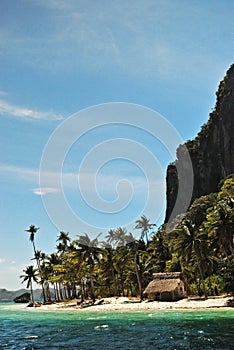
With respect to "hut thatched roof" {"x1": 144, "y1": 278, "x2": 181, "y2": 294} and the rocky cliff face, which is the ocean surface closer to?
"hut thatched roof" {"x1": 144, "y1": 278, "x2": 181, "y2": 294}

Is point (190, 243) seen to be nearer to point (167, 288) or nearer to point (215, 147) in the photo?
point (167, 288)

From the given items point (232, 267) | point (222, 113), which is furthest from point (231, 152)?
point (232, 267)

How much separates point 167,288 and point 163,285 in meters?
1.19

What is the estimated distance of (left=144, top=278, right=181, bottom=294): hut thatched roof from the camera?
5116 cm

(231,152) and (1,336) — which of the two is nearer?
(1,336)

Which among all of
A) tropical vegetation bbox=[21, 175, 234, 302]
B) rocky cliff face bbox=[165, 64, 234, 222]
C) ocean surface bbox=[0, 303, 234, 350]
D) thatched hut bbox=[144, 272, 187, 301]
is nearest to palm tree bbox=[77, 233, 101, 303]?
tropical vegetation bbox=[21, 175, 234, 302]

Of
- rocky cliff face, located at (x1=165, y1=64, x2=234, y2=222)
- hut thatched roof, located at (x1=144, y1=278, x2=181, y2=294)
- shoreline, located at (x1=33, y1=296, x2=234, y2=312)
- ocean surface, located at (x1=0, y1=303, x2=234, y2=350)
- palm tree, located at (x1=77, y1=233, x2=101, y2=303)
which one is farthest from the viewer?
rocky cliff face, located at (x1=165, y1=64, x2=234, y2=222)

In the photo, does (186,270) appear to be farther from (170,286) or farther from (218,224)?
(218,224)

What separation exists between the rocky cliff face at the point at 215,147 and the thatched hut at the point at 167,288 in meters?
47.0

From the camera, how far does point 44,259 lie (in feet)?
287

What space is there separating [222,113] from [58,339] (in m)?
86.1

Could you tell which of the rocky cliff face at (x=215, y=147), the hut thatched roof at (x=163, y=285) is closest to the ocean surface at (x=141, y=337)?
the hut thatched roof at (x=163, y=285)

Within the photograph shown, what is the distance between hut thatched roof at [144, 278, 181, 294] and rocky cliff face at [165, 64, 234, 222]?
47.9m

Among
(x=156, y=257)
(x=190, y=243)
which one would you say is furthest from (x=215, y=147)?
(x=190, y=243)
